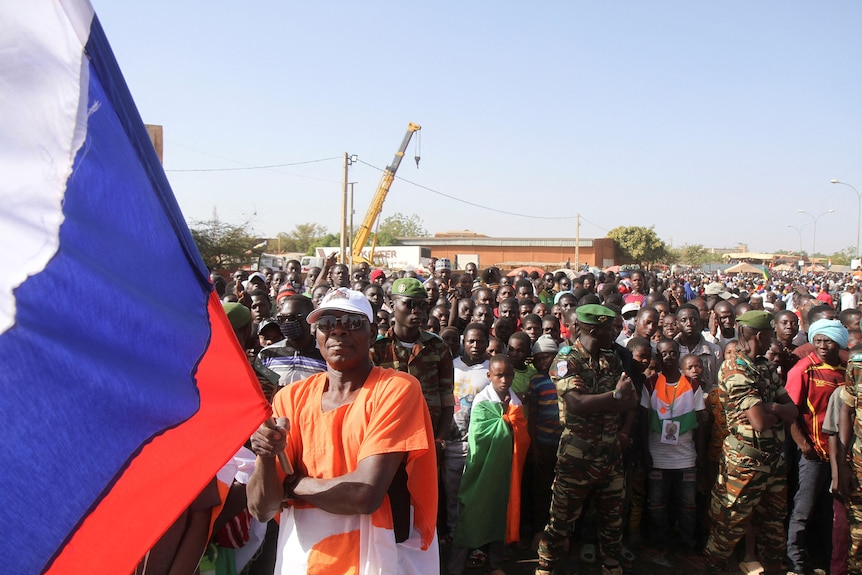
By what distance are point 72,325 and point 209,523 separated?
1249 millimetres

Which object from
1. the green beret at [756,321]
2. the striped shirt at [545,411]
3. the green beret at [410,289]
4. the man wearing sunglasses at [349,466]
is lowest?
the striped shirt at [545,411]

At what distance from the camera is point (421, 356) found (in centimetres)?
458

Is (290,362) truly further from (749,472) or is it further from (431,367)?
(749,472)

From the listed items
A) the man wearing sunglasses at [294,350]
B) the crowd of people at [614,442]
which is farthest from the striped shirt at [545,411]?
the man wearing sunglasses at [294,350]

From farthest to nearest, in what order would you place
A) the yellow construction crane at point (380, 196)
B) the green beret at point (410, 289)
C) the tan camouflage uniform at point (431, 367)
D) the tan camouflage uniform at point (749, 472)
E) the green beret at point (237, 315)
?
the yellow construction crane at point (380, 196), the green beret at point (410, 289), the tan camouflage uniform at point (431, 367), the tan camouflage uniform at point (749, 472), the green beret at point (237, 315)

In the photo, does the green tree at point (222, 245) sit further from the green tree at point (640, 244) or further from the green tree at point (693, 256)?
the green tree at point (693, 256)

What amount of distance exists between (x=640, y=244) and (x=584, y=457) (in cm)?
5912

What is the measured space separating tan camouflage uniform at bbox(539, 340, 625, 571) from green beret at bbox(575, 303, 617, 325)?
0.22m

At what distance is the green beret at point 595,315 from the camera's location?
4195 millimetres

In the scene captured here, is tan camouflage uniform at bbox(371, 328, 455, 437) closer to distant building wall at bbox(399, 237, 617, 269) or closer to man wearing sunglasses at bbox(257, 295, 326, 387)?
man wearing sunglasses at bbox(257, 295, 326, 387)

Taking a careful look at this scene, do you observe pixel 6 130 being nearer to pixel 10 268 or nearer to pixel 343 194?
pixel 10 268

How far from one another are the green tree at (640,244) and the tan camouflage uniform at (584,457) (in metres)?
58.3

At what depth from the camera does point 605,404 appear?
13.5ft

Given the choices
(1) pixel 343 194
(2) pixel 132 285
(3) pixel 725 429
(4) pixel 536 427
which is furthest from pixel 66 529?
(1) pixel 343 194
